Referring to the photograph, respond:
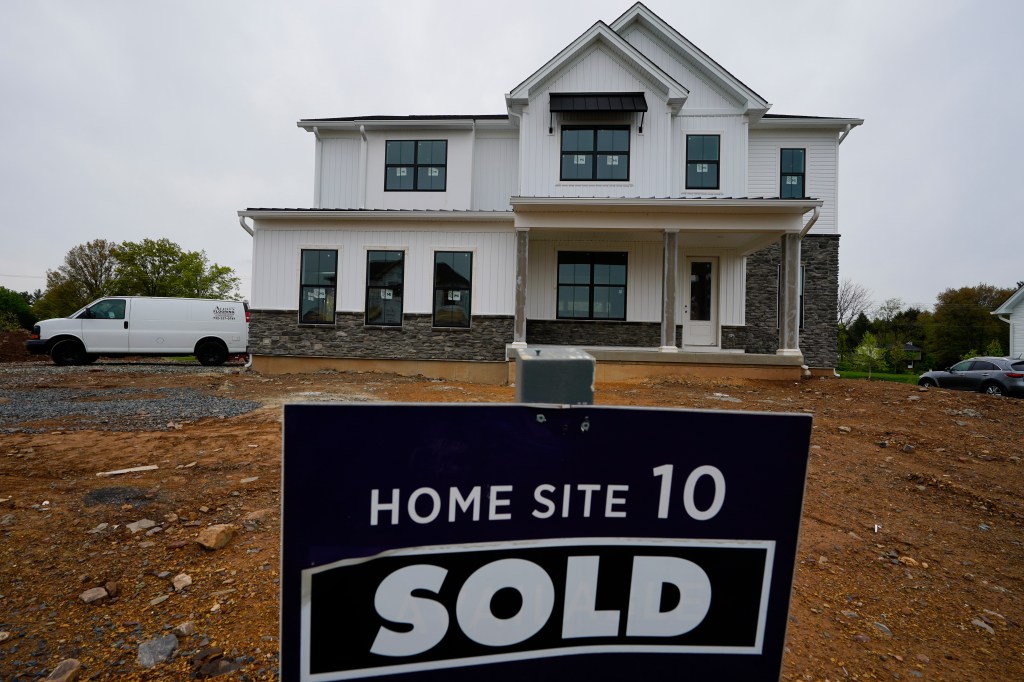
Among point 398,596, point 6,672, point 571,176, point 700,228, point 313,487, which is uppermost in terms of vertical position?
point 571,176

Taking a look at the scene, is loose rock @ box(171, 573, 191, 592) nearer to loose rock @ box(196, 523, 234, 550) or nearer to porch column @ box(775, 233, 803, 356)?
loose rock @ box(196, 523, 234, 550)

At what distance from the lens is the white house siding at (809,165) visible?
15430 millimetres

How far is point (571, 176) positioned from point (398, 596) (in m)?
13.8

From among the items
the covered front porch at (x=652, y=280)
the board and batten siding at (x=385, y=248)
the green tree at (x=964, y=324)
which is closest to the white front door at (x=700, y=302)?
the covered front porch at (x=652, y=280)

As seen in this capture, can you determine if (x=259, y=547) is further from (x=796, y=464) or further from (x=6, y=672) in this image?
(x=796, y=464)

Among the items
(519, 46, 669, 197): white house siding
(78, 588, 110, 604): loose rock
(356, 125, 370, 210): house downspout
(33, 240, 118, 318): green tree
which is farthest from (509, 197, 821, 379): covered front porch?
(33, 240, 118, 318): green tree

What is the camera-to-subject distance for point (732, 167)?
14094mm

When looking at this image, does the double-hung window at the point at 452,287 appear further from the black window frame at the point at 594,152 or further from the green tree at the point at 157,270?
the green tree at the point at 157,270

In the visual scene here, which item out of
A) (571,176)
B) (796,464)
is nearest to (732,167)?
(571,176)

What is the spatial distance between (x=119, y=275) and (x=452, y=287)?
4076 centimetres

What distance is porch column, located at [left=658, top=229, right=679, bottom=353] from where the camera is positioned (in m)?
11.5

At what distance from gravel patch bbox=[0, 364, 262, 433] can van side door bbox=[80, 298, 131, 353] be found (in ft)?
13.3

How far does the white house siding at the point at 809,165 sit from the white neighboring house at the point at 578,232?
0.15 ft

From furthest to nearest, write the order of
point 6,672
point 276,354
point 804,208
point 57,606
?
point 276,354
point 804,208
point 57,606
point 6,672
